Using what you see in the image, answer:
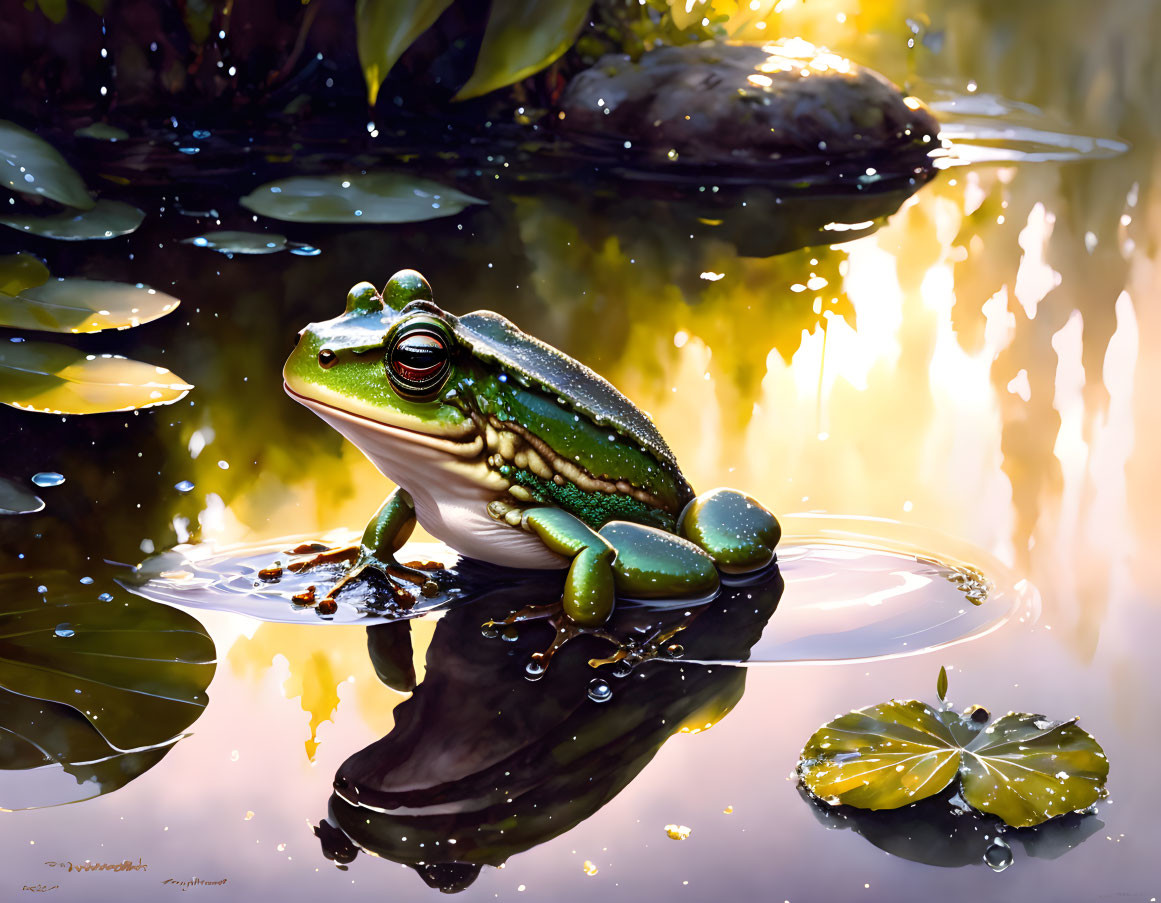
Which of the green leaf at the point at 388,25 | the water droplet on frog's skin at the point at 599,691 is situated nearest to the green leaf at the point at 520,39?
the green leaf at the point at 388,25

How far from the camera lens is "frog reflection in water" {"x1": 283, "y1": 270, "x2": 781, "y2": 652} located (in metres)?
1.55

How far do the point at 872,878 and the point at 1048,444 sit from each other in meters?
1.36

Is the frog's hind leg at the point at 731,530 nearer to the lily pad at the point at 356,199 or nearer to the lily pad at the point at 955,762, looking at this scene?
the lily pad at the point at 955,762

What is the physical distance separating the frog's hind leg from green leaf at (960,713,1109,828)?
48cm

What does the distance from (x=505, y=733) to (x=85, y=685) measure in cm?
52

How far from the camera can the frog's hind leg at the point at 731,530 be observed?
1.69m

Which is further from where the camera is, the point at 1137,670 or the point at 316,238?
the point at 316,238

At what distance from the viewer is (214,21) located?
15.1 ft

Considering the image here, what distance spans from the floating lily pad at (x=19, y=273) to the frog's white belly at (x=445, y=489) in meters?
1.37

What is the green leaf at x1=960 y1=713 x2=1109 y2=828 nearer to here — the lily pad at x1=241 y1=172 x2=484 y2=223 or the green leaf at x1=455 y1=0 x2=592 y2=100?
the lily pad at x1=241 y1=172 x2=484 y2=223

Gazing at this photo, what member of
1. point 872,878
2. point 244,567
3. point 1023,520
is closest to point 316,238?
point 244,567

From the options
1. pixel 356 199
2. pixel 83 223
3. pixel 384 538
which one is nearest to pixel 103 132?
pixel 83 223

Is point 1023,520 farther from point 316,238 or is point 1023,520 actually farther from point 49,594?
point 316,238
